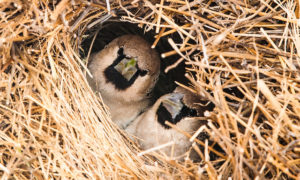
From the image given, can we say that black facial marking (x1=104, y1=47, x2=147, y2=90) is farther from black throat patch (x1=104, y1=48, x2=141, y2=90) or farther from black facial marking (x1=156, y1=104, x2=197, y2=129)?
black facial marking (x1=156, y1=104, x2=197, y2=129)

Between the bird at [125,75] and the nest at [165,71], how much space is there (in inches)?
14.6

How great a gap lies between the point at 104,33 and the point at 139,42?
603 mm

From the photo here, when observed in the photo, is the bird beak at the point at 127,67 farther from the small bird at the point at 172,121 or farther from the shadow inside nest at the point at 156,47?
the shadow inside nest at the point at 156,47

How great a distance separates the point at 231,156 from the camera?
5.85ft

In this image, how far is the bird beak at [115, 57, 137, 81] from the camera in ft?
8.18

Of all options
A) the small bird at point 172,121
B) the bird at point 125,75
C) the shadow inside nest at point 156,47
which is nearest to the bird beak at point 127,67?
the bird at point 125,75

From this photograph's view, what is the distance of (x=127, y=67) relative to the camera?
8.20 feet

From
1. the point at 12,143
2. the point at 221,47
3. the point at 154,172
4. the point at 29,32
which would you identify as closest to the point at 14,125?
the point at 12,143

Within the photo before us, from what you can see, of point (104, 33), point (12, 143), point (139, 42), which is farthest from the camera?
point (104, 33)

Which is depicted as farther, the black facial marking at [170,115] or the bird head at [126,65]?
the bird head at [126,65]

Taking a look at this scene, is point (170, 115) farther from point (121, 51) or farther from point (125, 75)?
point (121, 51)

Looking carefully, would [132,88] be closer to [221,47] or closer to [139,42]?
[139,42]

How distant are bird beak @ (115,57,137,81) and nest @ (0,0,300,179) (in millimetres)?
349

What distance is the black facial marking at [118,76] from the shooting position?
2.65m
